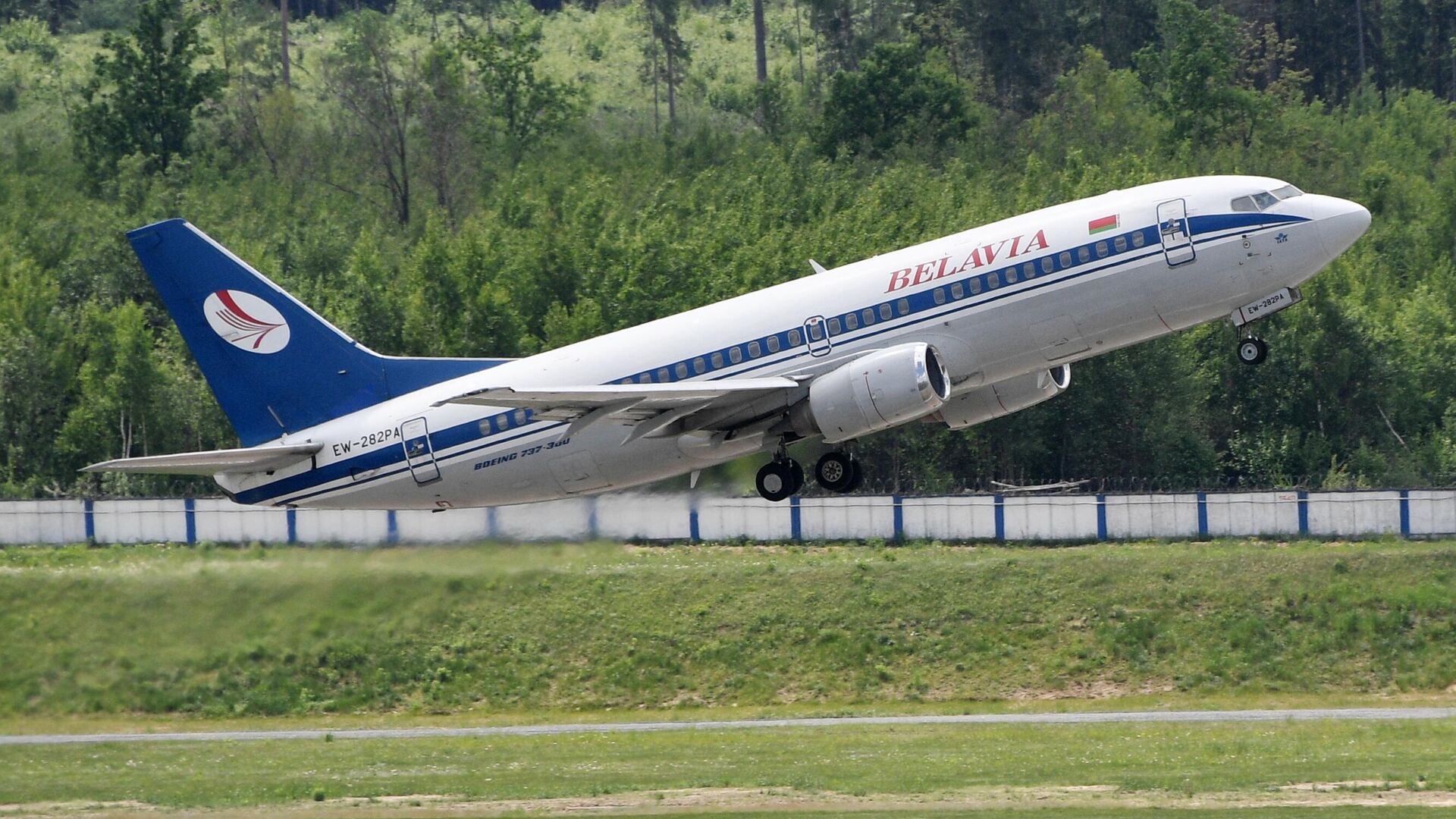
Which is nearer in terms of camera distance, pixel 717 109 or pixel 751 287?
pixel 751 287

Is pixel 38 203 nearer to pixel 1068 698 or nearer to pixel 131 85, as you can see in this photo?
pixel 131 85

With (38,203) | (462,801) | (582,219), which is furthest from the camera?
(38,203)

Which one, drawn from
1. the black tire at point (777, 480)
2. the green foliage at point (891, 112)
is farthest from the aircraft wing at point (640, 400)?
the green foliage at point (891, 112)

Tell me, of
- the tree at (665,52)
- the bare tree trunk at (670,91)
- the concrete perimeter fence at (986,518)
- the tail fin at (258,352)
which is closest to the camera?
the tail fin at (258,352)

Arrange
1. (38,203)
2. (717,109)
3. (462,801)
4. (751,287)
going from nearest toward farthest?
(462,801), (751,287), (38,203), (717,109)

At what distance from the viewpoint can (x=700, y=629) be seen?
57.0 m

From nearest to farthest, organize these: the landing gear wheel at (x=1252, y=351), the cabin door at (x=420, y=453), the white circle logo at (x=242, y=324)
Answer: the landing gear wheel at (x=1252, y=351) < the cabin door at (x=420, y=453) < the white circle logo at (x=242, y=324)

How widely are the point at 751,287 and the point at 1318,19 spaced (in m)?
74.9

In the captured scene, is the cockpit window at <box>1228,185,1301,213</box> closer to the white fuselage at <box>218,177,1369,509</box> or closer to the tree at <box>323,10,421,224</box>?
the white fuselage at <box>218,177,1369,509</box>

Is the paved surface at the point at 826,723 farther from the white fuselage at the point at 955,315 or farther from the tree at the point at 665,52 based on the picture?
the tree at the point at 665,52

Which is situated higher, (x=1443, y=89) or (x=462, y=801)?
(x=1443, y=89)

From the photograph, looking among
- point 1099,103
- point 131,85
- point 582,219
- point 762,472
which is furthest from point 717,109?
point 762,472

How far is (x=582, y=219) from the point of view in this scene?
8781 centimetres

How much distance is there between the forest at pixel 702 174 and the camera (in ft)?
261
